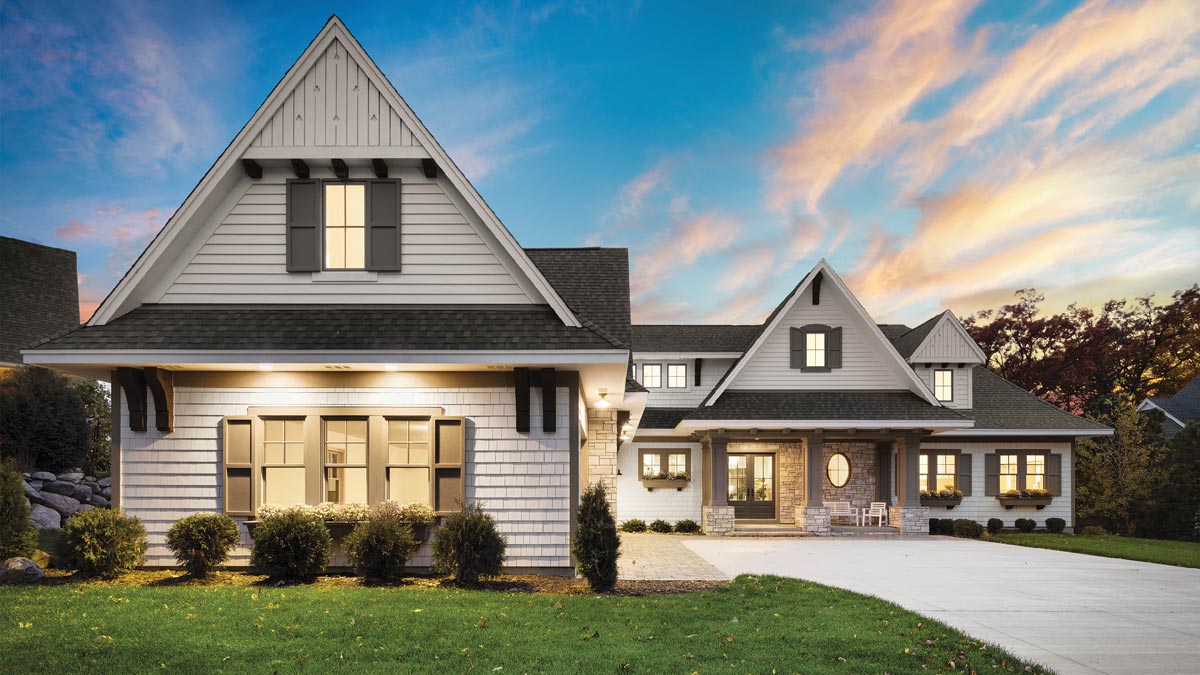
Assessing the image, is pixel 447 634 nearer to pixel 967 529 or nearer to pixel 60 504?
pixel 60 504

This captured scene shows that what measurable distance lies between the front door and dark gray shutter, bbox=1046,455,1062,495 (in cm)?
997

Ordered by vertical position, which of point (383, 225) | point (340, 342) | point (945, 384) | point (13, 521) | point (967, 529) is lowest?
point (967, 529)

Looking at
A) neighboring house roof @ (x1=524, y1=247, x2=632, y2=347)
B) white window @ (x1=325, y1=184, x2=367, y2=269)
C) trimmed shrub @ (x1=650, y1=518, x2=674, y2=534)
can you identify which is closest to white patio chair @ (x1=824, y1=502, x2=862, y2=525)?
trimmed shrub @ (x1=650, y1=518, x2=674, y2=534)

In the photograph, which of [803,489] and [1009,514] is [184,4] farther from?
[1009,514]

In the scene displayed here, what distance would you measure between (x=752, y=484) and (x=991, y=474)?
28.0 ft

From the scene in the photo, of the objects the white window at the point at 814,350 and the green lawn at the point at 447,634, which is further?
the white window at the point at 814,350

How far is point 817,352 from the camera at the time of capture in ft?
70.6

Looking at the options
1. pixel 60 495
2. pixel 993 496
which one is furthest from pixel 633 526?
pixel 60 495

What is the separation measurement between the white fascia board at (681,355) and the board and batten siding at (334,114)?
576 inches

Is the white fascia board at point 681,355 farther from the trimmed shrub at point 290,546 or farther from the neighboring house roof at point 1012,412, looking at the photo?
the trimmed shrub at point 290,546

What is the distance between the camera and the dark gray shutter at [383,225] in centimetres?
1041

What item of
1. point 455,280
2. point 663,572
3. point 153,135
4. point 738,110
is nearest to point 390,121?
point 455,280

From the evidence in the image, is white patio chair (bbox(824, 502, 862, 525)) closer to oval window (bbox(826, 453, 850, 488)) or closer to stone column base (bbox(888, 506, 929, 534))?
oval window (bbox(826, 453, 850, 488))

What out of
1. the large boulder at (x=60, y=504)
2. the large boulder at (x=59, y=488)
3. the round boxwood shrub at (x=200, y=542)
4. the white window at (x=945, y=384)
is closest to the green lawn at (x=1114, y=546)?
the white window at (x=945, y=384)
